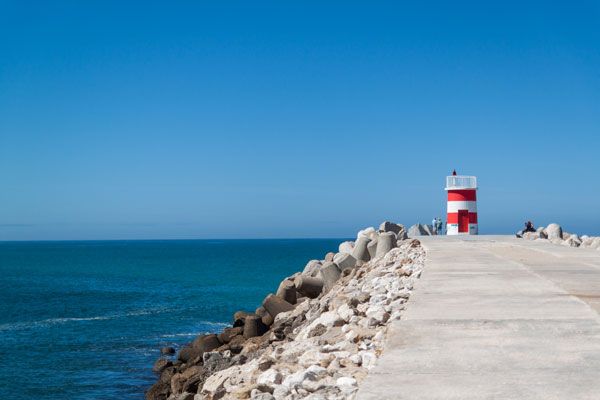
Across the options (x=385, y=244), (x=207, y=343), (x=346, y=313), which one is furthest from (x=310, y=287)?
(x=346, y=313)

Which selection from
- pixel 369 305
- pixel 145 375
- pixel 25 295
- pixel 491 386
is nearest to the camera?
pixel 491 386

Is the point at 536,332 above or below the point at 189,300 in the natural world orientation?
above

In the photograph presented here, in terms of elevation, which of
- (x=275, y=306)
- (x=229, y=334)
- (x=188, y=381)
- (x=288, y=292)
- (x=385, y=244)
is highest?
(x=385, y=244)

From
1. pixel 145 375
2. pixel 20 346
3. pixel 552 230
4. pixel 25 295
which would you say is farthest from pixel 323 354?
pixel 25 295

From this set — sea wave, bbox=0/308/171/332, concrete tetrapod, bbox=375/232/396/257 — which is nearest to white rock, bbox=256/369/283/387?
concrete tetrapod, bbox=375/232/396/257

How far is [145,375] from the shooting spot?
14.7m

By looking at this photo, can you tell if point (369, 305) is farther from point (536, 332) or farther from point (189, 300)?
point (189, 300)

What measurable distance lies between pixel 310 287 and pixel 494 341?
1045 centimetres

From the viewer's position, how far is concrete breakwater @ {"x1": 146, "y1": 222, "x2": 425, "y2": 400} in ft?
15.1

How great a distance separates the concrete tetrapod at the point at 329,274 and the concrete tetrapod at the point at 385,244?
133 centimetres

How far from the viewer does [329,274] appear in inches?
609

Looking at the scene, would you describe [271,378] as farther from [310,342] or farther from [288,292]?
[288,292]

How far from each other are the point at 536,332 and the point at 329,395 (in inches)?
79.3

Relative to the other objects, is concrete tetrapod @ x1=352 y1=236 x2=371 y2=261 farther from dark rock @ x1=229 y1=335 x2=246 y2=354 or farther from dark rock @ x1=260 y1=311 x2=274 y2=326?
dark rock @ x1=229 y1=335 x2=246 y2=354
